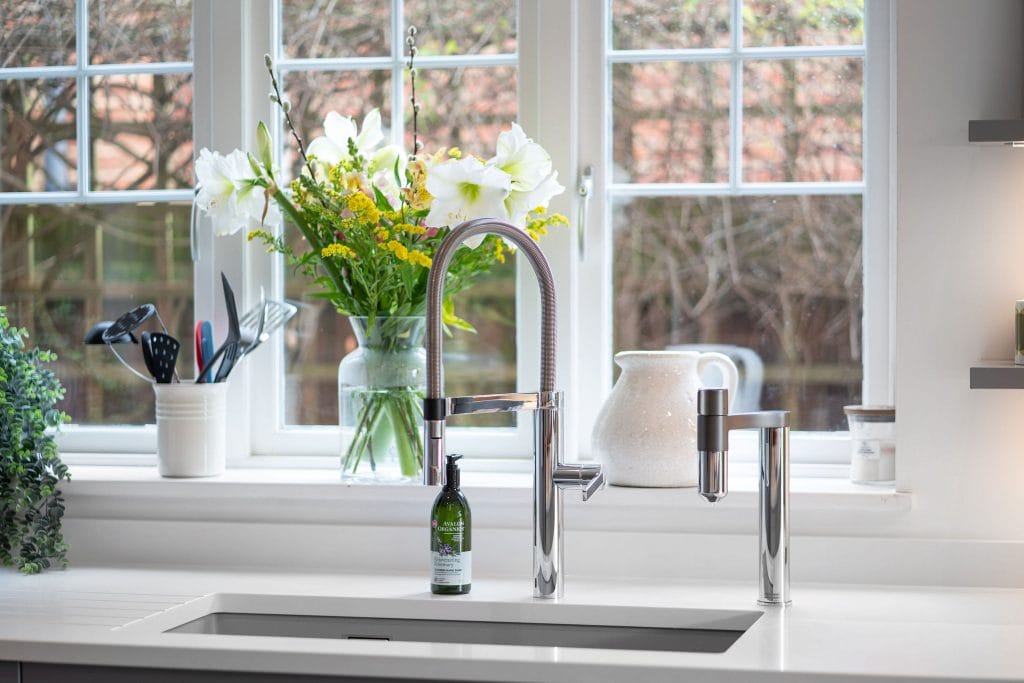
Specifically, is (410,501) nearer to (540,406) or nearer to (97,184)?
(540,406)

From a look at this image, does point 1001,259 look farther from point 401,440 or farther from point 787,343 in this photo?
point 401,440

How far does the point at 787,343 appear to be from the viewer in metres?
2.22

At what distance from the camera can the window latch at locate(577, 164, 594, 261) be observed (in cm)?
221

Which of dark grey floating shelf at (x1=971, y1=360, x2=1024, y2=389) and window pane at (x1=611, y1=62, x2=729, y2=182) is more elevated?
window pane at (x1=611, y1=62, x2=729, y2=182)

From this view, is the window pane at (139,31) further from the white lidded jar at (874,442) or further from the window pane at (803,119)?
the white lidded jar at (874,442)

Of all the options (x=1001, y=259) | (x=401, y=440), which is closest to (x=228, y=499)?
(x=401, y=440)

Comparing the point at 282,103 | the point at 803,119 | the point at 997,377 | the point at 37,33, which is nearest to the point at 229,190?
the point at 282,103

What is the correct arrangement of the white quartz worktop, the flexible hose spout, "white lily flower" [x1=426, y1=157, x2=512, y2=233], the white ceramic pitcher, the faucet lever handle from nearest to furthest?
the white quartz worktop < the flexible hose spout < the faucet lever handle < "white lily flower" [x1=426, y1=157, x2=512, y2=233] < the white ceramic pitcher

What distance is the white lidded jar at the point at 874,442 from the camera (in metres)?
2.03

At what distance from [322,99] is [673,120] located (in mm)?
679

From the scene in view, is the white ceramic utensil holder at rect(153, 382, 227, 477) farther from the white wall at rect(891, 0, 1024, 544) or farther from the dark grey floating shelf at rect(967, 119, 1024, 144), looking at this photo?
the dark grey floating shelf at rect(967, 119, 1024, 144)

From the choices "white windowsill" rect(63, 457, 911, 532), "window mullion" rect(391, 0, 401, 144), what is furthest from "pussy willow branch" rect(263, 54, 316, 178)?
"white windowsill" rect(63, 457, 911, 532)

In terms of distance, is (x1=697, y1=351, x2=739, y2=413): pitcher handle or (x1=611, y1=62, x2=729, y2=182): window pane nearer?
(x1=697, y1=351, x2=739, y2=413): pitcher handle

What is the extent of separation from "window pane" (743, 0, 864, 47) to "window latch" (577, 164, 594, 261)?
0.37m
